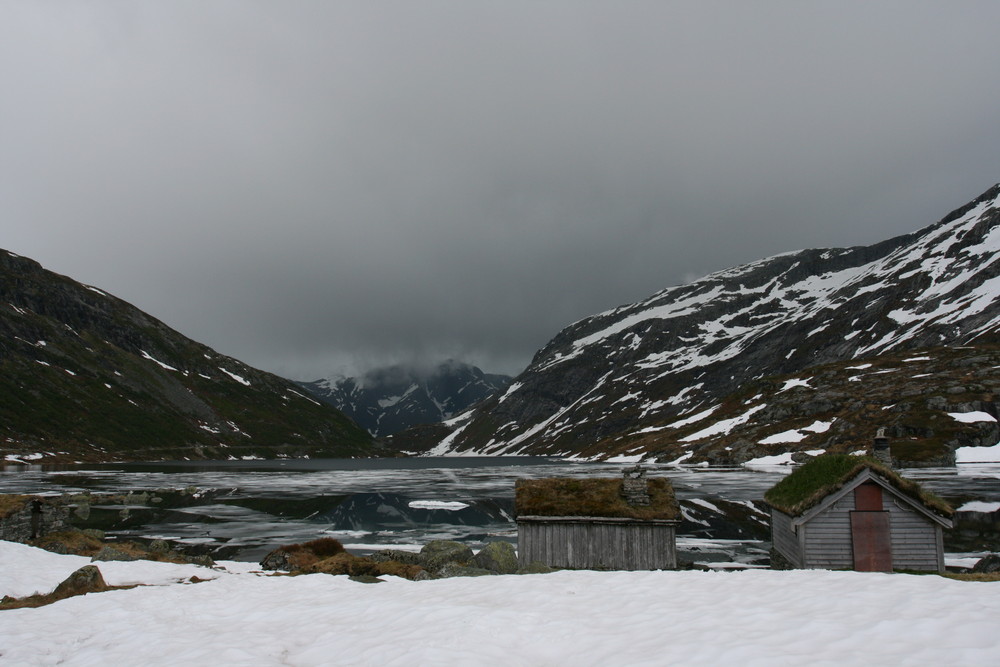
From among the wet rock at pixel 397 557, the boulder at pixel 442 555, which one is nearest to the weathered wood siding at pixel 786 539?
the boulder at pixel 442 555

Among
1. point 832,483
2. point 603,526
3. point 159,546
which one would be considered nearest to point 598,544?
point 603,526

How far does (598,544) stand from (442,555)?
8068 millimetres

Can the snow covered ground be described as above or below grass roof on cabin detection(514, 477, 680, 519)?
below

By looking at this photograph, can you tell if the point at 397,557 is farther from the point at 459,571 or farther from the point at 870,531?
the point at 870,531

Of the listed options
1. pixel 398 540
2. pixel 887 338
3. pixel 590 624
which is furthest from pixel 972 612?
pixel 887 338

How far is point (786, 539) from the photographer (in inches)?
1064

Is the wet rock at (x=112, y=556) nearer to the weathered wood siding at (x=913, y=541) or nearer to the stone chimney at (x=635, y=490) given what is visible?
the stone chimney at (x=635, y=490)

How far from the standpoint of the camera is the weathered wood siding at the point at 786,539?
25.3 metres

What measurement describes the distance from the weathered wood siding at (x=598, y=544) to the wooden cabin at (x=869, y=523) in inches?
234

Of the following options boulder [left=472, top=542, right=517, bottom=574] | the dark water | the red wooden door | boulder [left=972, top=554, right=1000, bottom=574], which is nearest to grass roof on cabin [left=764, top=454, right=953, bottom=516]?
the red wooden door

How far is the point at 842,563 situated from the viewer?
24188mm

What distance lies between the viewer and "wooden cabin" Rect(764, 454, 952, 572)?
23.9 metres

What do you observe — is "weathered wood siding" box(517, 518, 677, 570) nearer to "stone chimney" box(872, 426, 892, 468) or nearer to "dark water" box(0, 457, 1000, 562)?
"dark water" box(0, 457, 1000, 562)

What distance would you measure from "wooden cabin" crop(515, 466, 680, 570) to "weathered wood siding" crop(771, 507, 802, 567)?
16.0 feet
